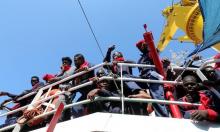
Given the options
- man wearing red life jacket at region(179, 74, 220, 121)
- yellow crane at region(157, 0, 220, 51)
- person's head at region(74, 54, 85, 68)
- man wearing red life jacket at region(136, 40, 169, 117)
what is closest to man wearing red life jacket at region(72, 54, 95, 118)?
person's head at region(74, 54, 85, 68)

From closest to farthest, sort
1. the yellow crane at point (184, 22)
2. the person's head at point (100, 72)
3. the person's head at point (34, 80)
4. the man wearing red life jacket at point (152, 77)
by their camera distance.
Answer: the man wearing red life jacket at point (152, 77) < the person's head at point (100, 72) < the person's head at point (34, 80) < the yellow crane at point (184, 22)

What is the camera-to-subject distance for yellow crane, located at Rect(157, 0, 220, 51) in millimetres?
15836

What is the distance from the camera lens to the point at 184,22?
53.4ft

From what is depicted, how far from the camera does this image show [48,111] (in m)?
6.59

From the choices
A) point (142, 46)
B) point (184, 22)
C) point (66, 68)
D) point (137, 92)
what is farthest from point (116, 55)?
point (184, 22)

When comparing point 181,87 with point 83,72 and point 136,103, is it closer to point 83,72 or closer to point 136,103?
point 136,103

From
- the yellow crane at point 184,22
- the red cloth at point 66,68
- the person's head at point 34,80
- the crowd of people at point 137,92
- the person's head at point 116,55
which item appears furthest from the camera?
the yellow crane at point 184,22

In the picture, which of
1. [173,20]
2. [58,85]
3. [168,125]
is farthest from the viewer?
[173,20]

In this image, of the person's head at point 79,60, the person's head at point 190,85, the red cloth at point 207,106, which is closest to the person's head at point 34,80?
the person's head at point 79,60

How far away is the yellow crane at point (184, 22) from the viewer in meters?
15.8

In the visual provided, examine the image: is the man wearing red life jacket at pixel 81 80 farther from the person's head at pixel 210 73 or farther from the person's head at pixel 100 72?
the person's head at pixel 210 73

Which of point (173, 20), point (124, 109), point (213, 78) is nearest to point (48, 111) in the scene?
point (124, 109)

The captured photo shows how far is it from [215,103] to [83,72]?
228 cm

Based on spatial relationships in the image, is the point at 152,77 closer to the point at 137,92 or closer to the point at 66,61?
the point at 137,92
